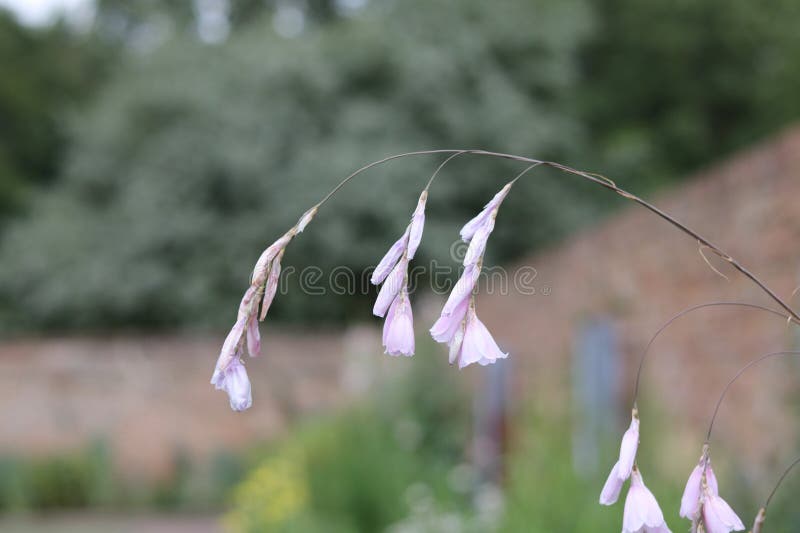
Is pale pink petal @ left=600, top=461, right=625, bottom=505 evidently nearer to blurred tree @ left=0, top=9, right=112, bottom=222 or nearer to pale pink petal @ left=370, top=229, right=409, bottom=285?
Answer: pale pink petal @ left=370, top=229, right=409, bottom=285

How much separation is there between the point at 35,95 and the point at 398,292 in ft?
46.3

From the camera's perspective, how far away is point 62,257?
34.4 ft

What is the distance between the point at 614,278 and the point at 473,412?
1610mm

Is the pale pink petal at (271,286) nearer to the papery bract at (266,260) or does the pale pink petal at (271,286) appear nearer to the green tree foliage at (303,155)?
the papery bract at (266,260)

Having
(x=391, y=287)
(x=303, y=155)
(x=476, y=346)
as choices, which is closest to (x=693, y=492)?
(x=476, y=346)

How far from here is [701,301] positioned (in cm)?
457

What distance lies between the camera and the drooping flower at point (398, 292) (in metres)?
0.88

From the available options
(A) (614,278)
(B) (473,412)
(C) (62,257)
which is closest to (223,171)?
(C) (62,257)

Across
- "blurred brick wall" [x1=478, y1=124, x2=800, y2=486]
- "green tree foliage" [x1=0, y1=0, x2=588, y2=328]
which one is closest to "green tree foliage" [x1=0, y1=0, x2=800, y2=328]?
"green tree foliage" [x1=0, y1=0, x2=588, y2=328]

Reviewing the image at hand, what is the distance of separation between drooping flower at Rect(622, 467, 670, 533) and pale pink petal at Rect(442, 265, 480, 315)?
0.26m

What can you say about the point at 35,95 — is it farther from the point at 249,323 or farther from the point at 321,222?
the point at 249,323

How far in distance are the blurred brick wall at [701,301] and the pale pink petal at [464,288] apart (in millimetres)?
2607

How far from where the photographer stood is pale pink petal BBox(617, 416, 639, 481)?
2.85 ft

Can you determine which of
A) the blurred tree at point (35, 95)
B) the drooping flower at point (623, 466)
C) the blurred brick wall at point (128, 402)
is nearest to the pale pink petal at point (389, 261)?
the drooping flower at point (623, 466)
